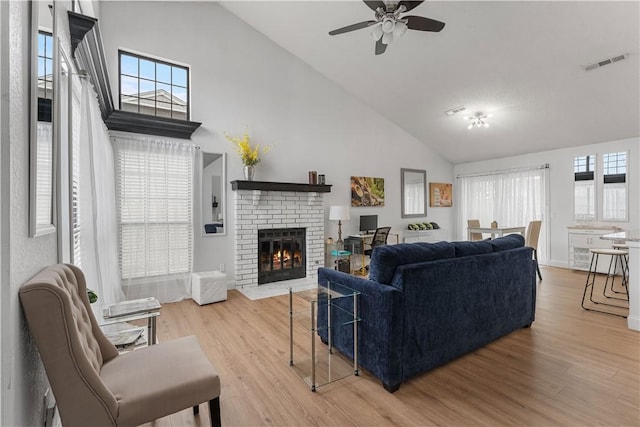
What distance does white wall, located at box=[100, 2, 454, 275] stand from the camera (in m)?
4.14

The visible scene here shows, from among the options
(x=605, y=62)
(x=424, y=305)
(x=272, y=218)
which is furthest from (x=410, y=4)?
(x=272, y=218)

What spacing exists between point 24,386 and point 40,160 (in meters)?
0.88

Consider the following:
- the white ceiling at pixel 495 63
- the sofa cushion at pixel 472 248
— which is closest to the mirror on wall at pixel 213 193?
the white ceiling at pixel 495 63

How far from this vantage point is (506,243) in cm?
283

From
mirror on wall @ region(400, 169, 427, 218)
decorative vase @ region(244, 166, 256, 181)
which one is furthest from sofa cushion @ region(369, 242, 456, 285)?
mirror on wall @ region(400, 169, 427, 218)

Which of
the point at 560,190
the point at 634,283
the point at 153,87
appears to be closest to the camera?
the point at 634,283

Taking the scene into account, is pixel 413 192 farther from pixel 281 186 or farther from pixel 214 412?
pixel 214 412

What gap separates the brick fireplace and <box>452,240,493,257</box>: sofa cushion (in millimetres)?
3024

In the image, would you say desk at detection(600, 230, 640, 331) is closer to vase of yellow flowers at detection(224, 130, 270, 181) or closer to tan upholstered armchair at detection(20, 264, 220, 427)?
tan upholstered armchair at detection(20, 264, 220, 427)

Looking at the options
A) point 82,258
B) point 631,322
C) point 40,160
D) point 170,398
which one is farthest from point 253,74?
point 631,322

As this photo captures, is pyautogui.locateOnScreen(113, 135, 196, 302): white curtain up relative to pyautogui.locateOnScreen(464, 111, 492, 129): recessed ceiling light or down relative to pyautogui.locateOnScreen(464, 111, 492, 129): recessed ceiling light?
down

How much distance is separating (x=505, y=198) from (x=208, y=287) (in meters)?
6.47

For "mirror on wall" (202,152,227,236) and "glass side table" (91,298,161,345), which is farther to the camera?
"mirror on wall" (202,152,227,236)

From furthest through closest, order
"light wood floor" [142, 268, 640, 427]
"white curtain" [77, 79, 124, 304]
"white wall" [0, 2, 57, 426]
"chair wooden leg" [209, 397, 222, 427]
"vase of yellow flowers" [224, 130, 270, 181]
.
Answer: "vase of yellow flowers" [224, 130, 270, 181] < "white curtain" [77, 79, 124, 304] < "light wood floor" [142, 268, 640, 427] < "chair wooden leg" [209, 397, 222, 427] < "white wall" [0, 2, 57, 426]
